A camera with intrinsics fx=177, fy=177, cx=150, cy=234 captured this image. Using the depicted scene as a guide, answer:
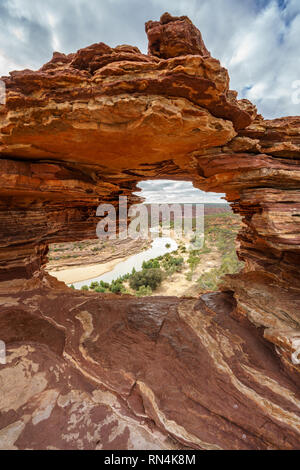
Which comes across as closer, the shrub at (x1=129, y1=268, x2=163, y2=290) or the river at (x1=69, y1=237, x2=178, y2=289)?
the shrub at (x1=129, y1=268, x2=163, y2=290)

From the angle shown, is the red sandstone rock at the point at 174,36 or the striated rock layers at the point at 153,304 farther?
the red sandstone rock at the point at 174,36

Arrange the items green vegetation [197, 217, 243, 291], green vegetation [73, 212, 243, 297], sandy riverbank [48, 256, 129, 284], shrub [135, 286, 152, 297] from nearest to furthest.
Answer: shrub [135, 286, 152, 297] → green vegetation [197, 217, 243, 291] → green vegetation [73, 212, 243, 297] → sandy riverbank [48, 256, 129, 284]

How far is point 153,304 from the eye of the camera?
23.5ft

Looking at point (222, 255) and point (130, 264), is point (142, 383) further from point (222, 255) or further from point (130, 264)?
point (130, 264)

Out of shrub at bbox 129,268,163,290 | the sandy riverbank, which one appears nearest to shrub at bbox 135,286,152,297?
shrub at bbox 129,268,163,290

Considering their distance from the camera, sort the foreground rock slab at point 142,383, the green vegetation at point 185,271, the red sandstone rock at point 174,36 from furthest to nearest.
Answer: the green vegetation at point 185,271
the red sandstone rock at point 174,36
the foreground rock slab at point 142,383

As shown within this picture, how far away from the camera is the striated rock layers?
10.5ft

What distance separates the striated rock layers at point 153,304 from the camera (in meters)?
3.21

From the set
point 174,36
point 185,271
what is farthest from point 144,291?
point 174,36

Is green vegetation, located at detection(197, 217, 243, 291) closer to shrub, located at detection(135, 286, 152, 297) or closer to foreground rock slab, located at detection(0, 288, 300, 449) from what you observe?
shrub, located at detection(135, 286, 152, 297)

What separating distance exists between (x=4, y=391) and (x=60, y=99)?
6665 mm

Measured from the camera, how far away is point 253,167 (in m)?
6.30

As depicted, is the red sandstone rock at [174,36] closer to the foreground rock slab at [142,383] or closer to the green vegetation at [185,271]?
the foreground rock slab at [142,383]

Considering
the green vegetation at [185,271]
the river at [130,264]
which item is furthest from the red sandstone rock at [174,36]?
the river at [130,264]
